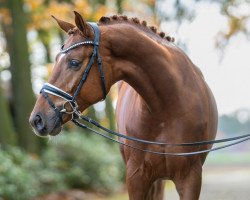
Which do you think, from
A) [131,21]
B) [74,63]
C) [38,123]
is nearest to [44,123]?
[38,123]

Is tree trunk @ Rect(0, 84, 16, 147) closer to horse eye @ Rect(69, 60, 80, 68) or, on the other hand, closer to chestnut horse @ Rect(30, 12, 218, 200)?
chestnut horse @ Rect(30, 12, 218, 200)

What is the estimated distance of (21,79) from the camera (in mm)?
14234

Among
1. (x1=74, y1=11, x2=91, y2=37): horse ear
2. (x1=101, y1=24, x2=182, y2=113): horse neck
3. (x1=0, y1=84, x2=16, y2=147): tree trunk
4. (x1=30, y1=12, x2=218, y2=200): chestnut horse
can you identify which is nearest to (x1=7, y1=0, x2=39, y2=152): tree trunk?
(x1=0, y1=84, x2=16, y2=147): tree trunk

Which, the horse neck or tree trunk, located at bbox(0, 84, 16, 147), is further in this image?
tree trunk, located at bbox(0, 84, 16, 147)

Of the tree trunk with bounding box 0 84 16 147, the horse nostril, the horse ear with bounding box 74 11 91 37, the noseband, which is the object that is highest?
the tree trunk with bounding box 0 84 16 147

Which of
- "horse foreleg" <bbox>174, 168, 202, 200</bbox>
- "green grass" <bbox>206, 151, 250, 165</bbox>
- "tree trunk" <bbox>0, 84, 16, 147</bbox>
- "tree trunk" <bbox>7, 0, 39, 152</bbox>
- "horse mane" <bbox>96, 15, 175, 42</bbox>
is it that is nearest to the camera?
"horse mane" <bbox>96, 15, 175, 42</bbox>

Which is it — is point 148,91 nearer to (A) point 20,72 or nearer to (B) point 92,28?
(B) point 92,28

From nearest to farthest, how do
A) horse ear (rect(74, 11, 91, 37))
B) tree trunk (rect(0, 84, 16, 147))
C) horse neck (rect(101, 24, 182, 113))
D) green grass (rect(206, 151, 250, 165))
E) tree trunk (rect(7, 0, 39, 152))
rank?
horse ear (rect(74, 11, 91, 37))
horse neck (rect(101, 24, 182, 113))
tree trunk (rect(0, 84, 16, 147))
tree trunk (rect(7, 0, 39, 152))
green grass (rect(206, 151, 250, 165))

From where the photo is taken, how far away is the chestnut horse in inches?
181

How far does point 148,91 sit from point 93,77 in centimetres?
56

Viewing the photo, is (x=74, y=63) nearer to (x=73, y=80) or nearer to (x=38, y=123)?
(x=73, y=80)

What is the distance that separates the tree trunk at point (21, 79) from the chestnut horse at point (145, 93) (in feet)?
29.3

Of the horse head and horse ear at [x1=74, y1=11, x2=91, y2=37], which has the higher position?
horse ear at [x1=74, y1=11, x2=91, y2=37]

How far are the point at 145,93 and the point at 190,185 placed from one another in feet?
2.98
